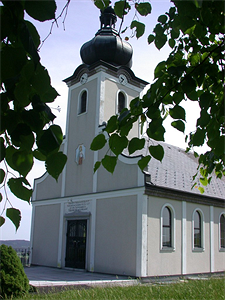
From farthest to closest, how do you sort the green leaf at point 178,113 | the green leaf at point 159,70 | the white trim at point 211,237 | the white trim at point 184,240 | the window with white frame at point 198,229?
the white trim at point 211,237 → the window with white frame at point 198,229 → the white trim at point 184,240 → the green leaf at point 159,70 → the green leaf at point 178,113

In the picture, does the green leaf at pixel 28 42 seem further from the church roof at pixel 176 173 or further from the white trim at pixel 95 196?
the church roof at pixel 176 173

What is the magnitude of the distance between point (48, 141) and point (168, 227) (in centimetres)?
1573

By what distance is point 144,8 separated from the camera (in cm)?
440

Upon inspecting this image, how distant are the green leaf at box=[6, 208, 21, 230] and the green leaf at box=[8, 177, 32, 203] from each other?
5.1 inches

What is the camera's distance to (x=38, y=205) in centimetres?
2095

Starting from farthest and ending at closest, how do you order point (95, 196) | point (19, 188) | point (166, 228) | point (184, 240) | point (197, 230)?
point (197, 230), point (95, 196), point (184, 240), point (166, 228), point (19, 188)

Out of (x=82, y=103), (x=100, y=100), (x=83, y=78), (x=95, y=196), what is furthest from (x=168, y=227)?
(x=83, y=78)

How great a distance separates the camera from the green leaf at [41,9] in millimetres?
1596

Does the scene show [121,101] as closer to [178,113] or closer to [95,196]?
[95,196]

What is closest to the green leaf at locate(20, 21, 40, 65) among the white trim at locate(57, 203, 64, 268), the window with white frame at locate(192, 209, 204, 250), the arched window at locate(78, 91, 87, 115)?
the window with white frame at locate(192, 209, 204, 250)

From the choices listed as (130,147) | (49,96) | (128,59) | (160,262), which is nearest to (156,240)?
(160,262)

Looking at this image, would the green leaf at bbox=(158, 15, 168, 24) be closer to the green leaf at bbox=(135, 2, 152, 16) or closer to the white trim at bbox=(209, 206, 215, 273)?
the green leaf at bbox=(135, 2, 152, 16)

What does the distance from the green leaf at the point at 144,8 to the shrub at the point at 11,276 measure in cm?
664

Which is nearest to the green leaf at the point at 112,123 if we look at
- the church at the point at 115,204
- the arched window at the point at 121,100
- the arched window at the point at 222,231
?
the church at the point at 115,204
